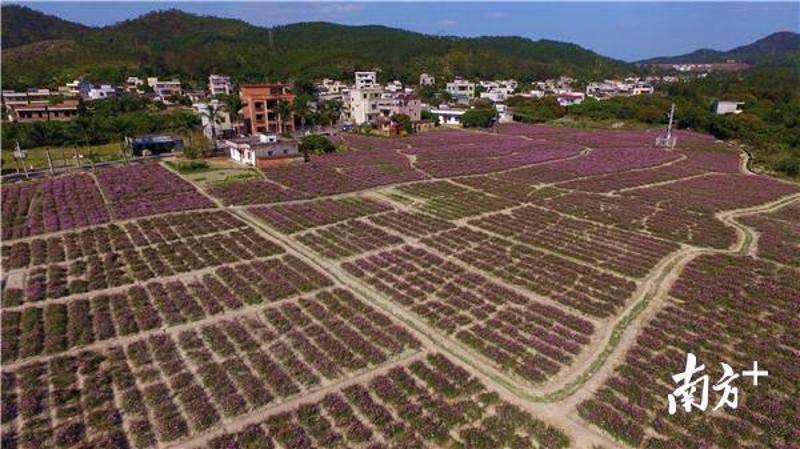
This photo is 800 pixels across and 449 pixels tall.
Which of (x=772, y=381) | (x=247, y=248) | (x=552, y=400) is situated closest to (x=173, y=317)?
(x=247, y=248)

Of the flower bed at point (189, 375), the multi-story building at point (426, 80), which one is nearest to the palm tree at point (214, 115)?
the flower bed at point (189, 375)

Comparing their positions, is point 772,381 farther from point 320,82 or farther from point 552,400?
point 320,82

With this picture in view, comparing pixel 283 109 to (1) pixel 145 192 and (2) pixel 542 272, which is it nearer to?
(1) pixel 145 192

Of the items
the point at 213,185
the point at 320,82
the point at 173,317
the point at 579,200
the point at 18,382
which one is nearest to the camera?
the point at 18,382

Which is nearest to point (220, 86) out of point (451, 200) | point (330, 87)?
point (330, 87)

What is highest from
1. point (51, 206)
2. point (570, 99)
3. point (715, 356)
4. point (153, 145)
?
point (570, 99)
